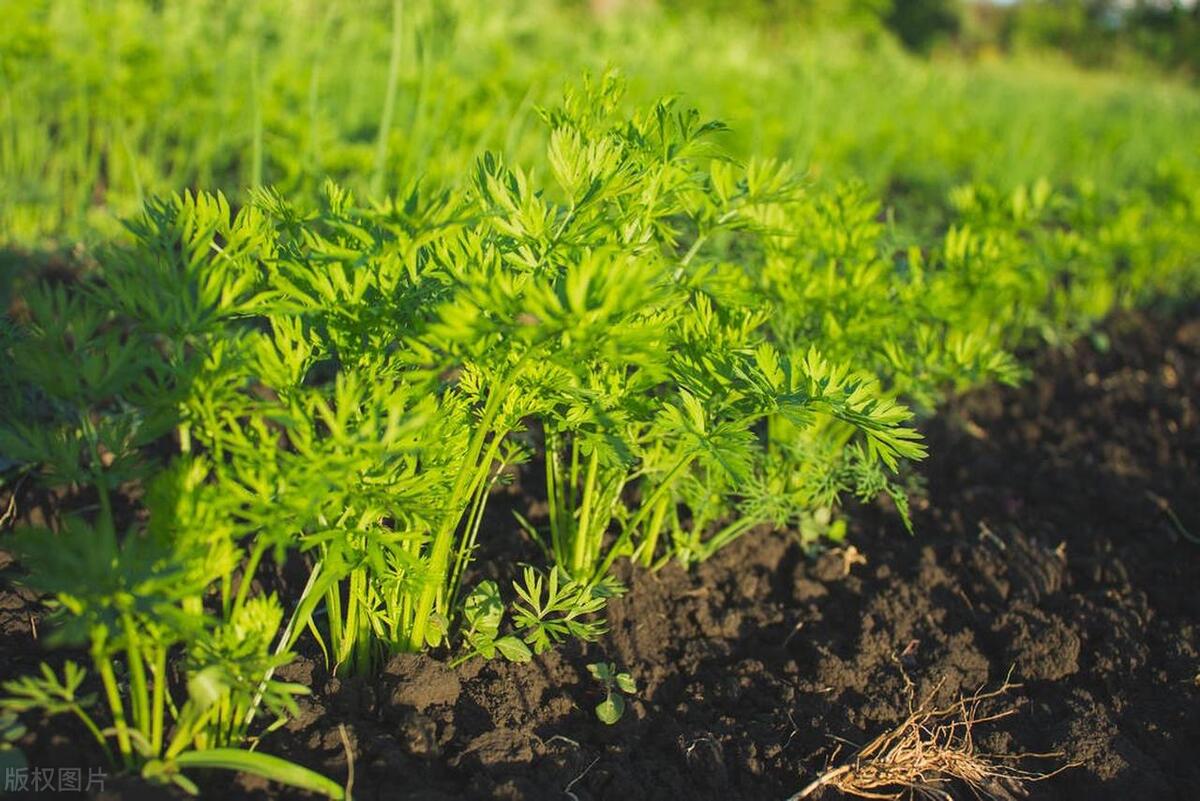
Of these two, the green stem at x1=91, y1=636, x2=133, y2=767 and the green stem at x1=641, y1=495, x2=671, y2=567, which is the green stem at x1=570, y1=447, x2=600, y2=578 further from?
the green stem at x1=91, y1=636, x2=133, y2=767

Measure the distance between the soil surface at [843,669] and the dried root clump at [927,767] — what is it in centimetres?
3

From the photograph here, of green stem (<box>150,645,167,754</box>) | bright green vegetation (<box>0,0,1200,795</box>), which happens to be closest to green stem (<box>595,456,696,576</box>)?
bright green vegetation (<box>0,0,1200,795</box>)

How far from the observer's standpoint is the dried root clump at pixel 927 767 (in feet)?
5.38

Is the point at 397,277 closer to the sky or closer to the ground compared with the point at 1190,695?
closer to the sky

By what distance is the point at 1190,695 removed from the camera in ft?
6.43

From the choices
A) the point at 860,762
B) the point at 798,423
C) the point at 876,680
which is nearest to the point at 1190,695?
the point at 876,680

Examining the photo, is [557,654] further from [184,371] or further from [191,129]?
[191,129]

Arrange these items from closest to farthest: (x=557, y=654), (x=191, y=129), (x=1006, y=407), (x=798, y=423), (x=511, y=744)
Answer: (x=798, y=423) → (x=511, y=744) → (x=557, y=654) → (x=1006, y=407) → (x=191, y=129)

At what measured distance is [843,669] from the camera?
1.95 meters

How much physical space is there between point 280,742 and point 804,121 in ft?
16.2

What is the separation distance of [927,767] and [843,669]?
0.30 metres

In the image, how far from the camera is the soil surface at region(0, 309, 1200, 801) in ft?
5.22

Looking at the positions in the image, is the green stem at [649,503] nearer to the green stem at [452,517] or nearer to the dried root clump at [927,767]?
the green stem at [452,517]

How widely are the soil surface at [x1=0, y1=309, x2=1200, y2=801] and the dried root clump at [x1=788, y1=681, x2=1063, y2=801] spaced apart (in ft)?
0.10
